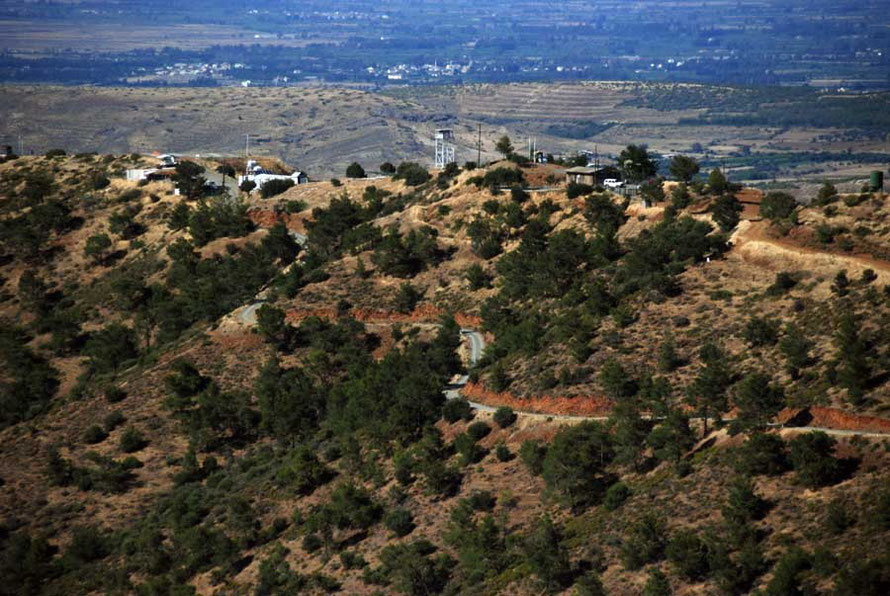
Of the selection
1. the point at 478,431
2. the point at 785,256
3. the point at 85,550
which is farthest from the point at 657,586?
the point at 85,550

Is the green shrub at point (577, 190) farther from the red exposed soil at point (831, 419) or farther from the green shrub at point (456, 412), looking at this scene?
the red exposed soil at point (831, 419)

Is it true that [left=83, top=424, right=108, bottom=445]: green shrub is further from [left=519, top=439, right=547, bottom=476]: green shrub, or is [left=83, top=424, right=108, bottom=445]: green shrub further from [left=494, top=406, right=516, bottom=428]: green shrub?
[left=519, top=439, right=547, bottom=476]: green shrub

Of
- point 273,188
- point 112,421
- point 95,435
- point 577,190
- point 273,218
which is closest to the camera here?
point 95,435

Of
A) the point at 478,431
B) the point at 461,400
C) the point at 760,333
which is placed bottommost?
the point at 478,431

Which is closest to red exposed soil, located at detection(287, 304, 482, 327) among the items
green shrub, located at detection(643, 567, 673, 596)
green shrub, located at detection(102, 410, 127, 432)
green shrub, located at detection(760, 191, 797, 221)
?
green shrub, located at detection(102, 410, 127, 432)

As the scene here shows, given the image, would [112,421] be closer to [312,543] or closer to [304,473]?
[304,473]

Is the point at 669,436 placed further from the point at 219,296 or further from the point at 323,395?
the point at 219,296

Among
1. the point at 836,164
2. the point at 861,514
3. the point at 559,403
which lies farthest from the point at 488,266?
the point at 836,164
